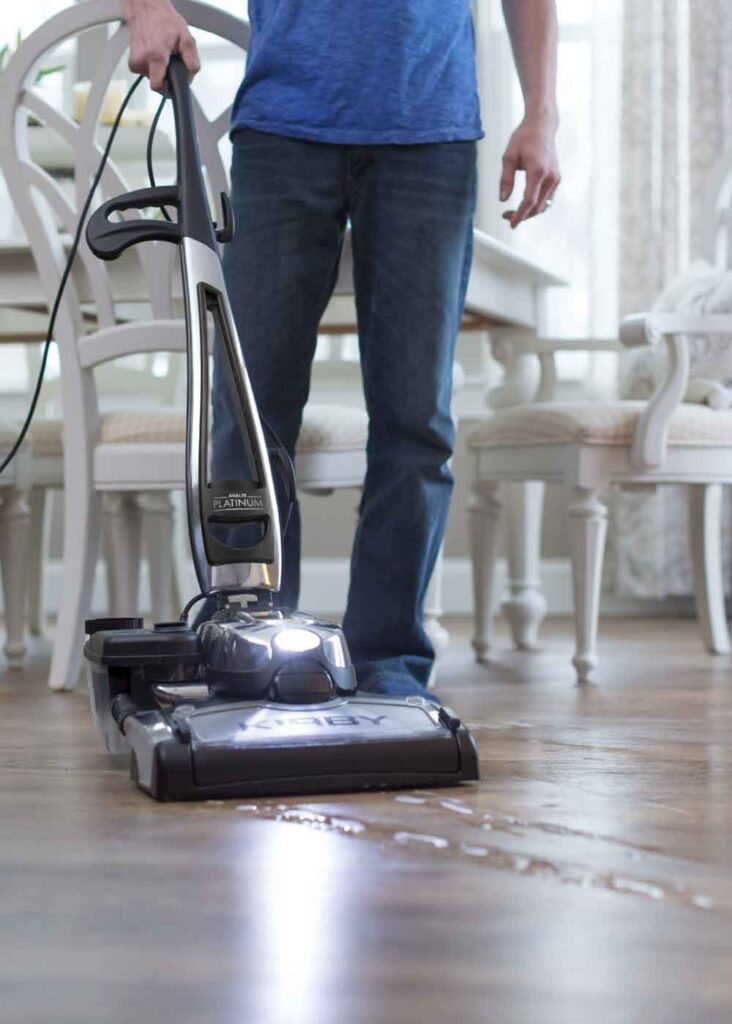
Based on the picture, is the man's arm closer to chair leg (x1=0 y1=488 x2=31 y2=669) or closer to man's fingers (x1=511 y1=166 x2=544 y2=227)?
man's fingers (x1=511 y1=166 x2=544 y2=227)

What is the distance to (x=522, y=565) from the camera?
292cm

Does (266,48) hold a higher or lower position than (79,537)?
higher

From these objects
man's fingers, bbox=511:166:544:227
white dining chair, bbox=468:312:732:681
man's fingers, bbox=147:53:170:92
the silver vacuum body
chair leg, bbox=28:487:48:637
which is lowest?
chair leg, bbox=28:487:48:637

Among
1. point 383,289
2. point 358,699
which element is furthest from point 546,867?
point 383,289

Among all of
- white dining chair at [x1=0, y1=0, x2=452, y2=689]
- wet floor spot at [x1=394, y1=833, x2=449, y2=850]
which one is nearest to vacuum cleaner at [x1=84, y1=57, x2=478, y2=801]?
wet floor spot at [x1=394, y1=833, x2=449, y2=850]

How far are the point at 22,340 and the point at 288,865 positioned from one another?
6.61 ft

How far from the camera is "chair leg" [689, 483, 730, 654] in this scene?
2799 mm

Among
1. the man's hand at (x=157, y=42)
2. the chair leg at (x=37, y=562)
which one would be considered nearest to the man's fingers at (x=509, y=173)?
the man's hand at (x=157, y=42)

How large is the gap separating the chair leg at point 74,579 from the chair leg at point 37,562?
911mm

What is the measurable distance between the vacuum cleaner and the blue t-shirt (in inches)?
10.9

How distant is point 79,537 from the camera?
2.24 m

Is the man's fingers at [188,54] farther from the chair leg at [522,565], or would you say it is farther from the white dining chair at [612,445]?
the chair leg at [522,565]

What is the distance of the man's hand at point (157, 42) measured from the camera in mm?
1549

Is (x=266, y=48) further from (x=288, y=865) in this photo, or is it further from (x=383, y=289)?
(x=288, y=865)
